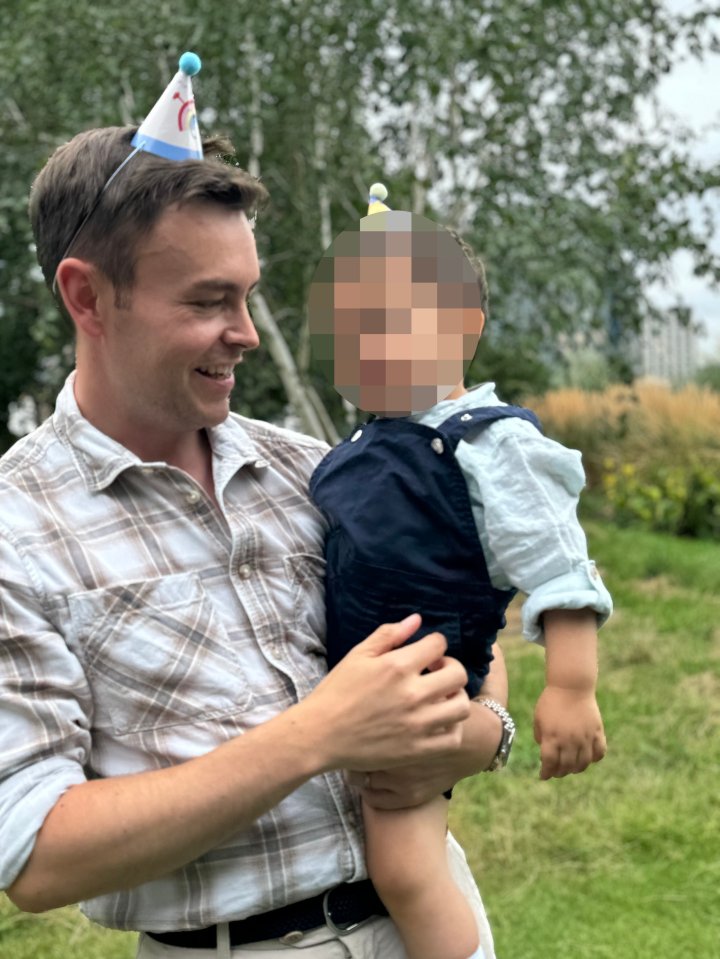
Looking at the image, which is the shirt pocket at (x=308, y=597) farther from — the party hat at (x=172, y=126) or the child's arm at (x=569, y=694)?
the party hat at (x=172, y=126)

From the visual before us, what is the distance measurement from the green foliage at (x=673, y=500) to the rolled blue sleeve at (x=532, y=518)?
27.2 feet

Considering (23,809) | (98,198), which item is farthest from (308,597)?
(98,198)

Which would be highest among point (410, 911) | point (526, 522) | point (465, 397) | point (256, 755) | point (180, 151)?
point (180, 151)

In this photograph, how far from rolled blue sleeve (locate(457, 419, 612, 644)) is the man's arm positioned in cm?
25

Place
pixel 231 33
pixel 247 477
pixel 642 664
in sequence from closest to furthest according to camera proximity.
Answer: pixel 247 477, pixel 642 664, pixel 231 33

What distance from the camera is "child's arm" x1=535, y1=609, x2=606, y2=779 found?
4.83ft

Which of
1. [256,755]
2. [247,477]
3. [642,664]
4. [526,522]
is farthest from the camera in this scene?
[642,664]

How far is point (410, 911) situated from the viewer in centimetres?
148

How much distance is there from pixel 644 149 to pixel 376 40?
2068mm

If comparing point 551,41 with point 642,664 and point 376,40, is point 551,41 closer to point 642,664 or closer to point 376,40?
point 376,40

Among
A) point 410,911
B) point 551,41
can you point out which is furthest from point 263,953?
point 551,41

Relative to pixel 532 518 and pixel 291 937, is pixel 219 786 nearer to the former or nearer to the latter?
pixel 291 937

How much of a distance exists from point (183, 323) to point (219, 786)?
57 centimetres

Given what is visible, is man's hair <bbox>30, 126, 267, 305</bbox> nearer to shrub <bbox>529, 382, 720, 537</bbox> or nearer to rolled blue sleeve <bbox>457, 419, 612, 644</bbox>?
rolled blue sleeve <bbox>457, 419, 612, 644</bbox>
